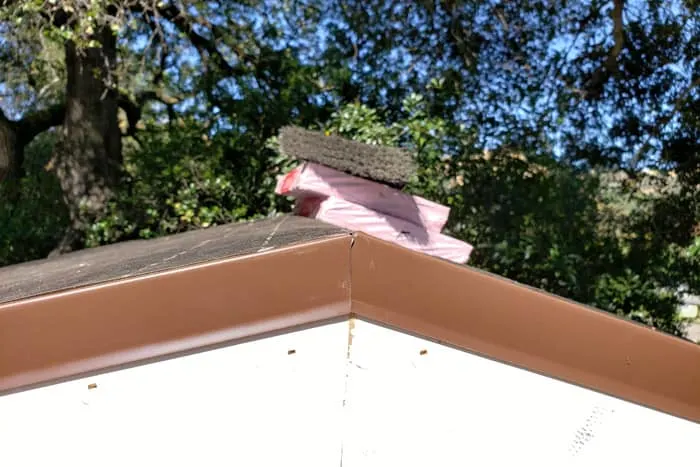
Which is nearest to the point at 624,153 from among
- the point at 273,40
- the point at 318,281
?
the point at 273,40

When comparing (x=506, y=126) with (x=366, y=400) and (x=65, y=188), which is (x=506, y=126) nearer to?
(x=65, y=188)

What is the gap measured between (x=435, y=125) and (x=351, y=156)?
2925 mm

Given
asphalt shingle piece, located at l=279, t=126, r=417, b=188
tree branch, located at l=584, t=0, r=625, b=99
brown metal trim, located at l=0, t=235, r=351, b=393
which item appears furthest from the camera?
tree branch, located at l=584, t=0, r=625, b=99

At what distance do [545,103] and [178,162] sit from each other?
4289 millimetres

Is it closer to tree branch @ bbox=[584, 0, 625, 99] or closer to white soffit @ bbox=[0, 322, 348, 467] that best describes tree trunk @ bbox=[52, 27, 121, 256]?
tree branch @ bbox=[584, 0, 625, 99]

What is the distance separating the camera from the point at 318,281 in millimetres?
2107

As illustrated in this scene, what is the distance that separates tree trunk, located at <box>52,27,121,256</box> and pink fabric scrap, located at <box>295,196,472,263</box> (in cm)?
432

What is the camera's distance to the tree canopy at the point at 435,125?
25.1 feet

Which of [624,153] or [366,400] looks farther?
[624,153]

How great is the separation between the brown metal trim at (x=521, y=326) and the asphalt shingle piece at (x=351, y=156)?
2510 millimetres

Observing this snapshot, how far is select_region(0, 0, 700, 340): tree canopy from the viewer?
7.66 meters

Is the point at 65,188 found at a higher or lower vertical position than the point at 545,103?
lower

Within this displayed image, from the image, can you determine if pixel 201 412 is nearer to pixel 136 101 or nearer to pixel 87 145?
pixel 87 145

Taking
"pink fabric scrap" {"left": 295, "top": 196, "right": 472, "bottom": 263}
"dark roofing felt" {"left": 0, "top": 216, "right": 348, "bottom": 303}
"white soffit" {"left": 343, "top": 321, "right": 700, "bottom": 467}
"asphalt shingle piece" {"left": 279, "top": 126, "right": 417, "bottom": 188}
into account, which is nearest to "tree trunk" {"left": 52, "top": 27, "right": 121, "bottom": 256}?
"pink fabric scrap" {"left": 295, "top": 196, "right": 472, "bottom": 263}
